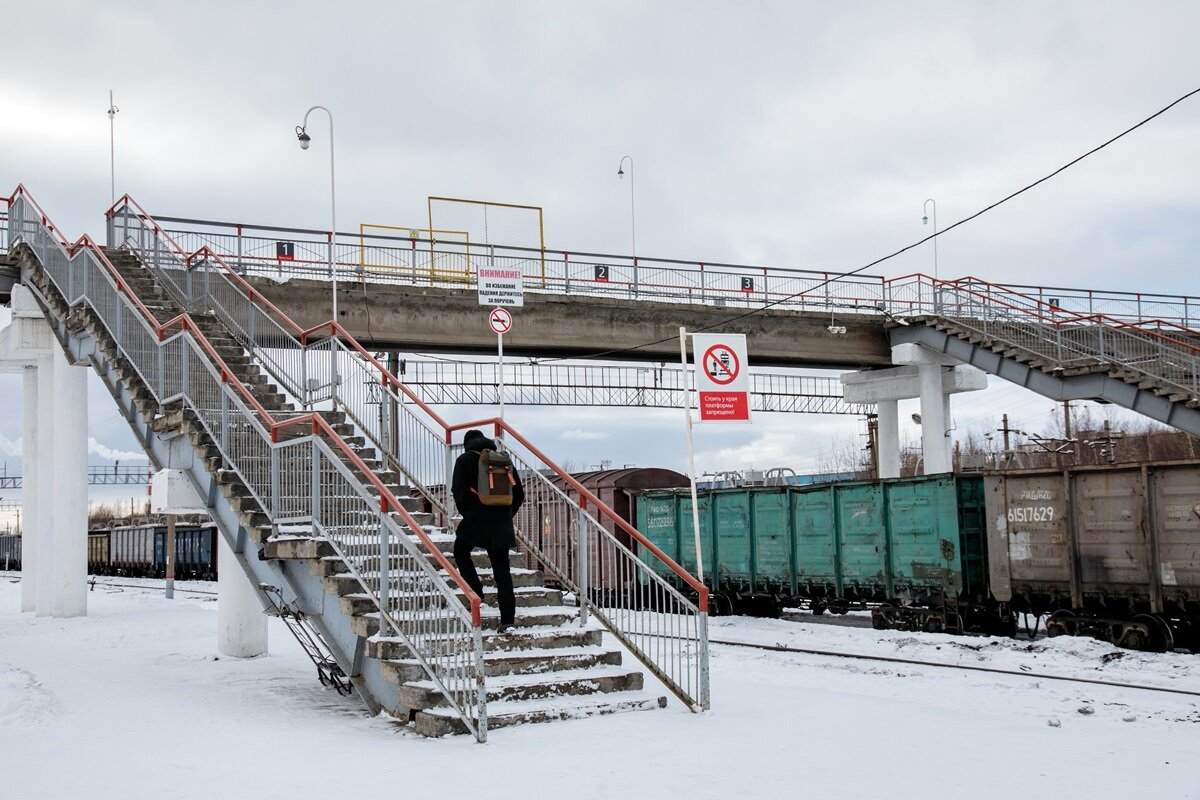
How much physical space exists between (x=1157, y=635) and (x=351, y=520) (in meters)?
11.2

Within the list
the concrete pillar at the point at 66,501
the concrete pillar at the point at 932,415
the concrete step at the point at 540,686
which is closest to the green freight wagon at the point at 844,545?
the concrete step at the point at 540,686

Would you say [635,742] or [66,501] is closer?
[635,742]

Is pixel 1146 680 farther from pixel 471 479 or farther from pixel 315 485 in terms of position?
pixel 315 485

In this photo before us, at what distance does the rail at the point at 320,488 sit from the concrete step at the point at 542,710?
0.15m

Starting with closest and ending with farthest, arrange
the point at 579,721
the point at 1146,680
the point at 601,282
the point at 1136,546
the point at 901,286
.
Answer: the point at 579,721
the point at 1146,680
the point at 1136,546
the point at 601,282
the point at 901,286

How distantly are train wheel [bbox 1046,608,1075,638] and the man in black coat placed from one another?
402 inches

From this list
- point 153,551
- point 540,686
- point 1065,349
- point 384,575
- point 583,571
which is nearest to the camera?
point 540,686

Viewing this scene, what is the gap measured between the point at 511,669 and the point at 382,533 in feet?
5.03

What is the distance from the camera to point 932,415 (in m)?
34.3

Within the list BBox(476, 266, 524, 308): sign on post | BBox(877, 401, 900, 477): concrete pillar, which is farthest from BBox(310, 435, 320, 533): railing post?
BBox(877, 401, 900, 477): concrete pillar

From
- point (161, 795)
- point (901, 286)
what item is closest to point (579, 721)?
point (161, 795)

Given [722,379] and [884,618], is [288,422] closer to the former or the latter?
[722,379]

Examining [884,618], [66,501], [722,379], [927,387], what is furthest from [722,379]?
[927,387]

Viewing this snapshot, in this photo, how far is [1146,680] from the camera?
13.3 meters
